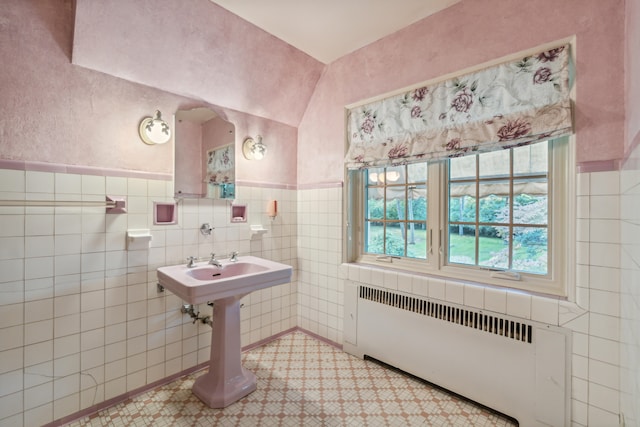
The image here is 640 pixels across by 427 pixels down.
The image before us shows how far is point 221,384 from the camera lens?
1967mm

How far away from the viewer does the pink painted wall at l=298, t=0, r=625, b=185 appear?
4.73 feet

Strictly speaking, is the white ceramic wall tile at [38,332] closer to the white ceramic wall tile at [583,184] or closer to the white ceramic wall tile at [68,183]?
the white ceramic wall tile at [68,183]

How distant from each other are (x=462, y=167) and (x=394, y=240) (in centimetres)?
78

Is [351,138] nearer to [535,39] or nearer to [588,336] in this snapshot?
[535,39]

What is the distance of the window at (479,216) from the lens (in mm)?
1702

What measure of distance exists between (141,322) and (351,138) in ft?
7.06

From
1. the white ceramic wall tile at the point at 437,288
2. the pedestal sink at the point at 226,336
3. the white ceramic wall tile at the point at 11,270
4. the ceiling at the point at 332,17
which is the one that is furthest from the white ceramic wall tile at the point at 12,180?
the white ceramic wall tile at the point at 437,288

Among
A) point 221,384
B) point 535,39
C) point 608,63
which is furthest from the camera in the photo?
Result: point 221,384

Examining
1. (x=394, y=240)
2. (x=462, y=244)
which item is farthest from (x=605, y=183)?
(x=394, y=240)

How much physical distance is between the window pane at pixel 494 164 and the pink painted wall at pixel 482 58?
388 millimetres

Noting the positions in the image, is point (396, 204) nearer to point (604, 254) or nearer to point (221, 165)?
point (604, 254)

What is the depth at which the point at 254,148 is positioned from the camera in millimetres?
2625

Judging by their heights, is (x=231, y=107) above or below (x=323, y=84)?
below

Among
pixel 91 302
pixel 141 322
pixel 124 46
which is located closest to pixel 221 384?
pixel 141 322
